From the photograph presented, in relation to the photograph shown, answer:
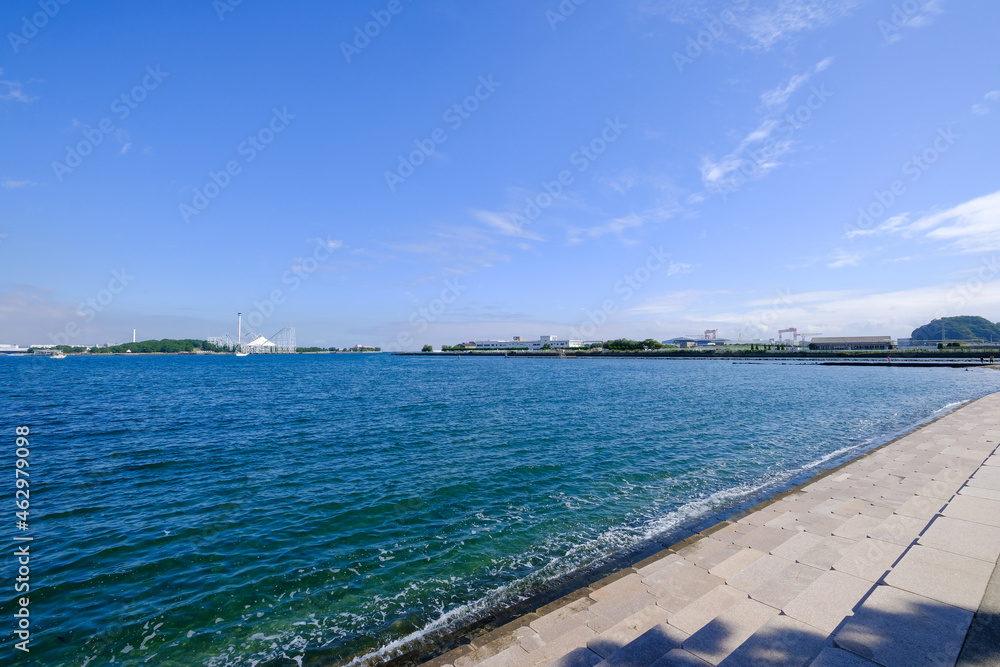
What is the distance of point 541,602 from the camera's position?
22.7ft

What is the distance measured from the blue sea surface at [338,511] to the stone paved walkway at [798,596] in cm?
166

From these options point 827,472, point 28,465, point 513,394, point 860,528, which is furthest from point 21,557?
point 513,394

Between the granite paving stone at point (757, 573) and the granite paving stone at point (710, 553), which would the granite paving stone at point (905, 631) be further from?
the granite paving stone at point (710, 553)

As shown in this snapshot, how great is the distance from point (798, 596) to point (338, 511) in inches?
404

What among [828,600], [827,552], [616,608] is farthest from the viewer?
[827,552]

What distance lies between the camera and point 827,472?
12.9 meters

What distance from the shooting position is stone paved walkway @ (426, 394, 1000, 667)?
4324 millimetres

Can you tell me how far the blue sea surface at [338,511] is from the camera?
6789mm

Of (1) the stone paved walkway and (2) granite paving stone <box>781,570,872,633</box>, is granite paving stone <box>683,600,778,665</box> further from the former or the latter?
(2) granite paving stone <box>781,570,872,633</box>

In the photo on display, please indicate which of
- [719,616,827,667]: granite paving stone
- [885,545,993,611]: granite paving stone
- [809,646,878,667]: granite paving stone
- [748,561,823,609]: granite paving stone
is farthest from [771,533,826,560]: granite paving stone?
[809,646,878,667]: granite paving stone

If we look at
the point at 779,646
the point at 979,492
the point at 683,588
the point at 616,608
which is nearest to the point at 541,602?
the point at 616,608

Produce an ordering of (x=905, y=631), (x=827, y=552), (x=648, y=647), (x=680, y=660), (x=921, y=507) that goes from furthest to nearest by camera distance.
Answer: (x=921, y=507) → (x=827, y=552) → (x=648, y=647) → (x=905, y=631) → (x=680, y=660)

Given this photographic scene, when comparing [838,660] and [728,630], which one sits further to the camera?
[728,630]

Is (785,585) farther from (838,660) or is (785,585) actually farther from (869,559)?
(838,660)
